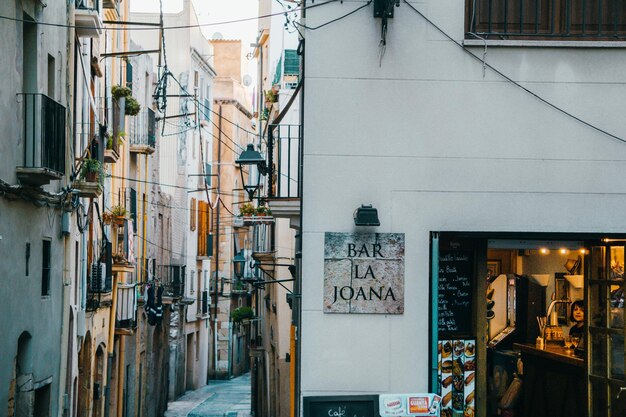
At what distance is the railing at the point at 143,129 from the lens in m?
34.2

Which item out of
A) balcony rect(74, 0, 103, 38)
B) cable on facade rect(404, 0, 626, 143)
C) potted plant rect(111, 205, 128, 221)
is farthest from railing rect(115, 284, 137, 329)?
cable on facade rect(404, 0, 626, 143)

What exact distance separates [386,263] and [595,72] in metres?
2.86

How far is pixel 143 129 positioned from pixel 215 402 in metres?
13.7

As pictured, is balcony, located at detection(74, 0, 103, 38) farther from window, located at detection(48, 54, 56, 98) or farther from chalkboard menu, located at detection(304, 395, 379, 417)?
chalkboard menu, located at detection(304, 395, 379, 417)

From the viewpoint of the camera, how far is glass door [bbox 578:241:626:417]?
36.8ft

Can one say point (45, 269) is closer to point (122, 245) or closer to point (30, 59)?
point (30, 59)

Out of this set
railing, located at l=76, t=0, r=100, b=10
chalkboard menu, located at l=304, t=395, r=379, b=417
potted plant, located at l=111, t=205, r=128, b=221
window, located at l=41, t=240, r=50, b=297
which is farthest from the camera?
potted plant, located at l=111, t=205, r=128, b=221

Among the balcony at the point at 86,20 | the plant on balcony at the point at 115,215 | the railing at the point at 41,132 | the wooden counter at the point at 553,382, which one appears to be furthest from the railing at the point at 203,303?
the wooden counter at the point at 553,382

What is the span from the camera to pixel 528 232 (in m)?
10.8

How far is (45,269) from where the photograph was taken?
18.2 meters

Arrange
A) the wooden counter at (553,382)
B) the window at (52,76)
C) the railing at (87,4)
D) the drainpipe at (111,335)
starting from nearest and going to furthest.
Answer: the wooden counter at (553,382) → the window at (52,76) → the railing at (87,4) → the drainpipe at (111,335)

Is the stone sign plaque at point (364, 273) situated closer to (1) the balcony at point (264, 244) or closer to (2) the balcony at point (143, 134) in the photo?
(1) the balcony at point (264, 244)

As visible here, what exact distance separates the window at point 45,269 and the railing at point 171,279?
22.2 meters

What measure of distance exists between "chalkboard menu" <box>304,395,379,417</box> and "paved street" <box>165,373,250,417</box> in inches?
1075
